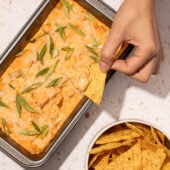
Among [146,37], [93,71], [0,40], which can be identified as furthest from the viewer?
[0,40]

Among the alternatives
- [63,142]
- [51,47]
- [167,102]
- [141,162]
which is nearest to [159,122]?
[167,102]

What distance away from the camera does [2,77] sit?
1452 millimetres

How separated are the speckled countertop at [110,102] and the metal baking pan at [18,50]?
4.1 inches

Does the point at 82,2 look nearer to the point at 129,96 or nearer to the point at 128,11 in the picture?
the point at 128,11

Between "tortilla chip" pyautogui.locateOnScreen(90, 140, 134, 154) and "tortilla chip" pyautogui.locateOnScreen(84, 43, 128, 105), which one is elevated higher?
"tortilla chip" pyautogui.locateOnScreen(84, 43, 128, 105)

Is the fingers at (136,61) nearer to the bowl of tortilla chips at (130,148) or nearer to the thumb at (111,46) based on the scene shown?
the thumb at (111,46)

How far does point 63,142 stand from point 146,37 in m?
0.42

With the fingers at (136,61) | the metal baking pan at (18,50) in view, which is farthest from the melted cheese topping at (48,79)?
the fingers at (136,61)

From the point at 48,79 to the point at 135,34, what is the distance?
0.28 meters

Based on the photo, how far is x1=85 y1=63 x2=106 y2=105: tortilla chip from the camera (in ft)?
4.55

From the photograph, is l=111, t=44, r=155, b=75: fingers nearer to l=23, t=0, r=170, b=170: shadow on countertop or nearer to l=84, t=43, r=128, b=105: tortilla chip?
l=84, t=43, r=128, b=105: tortilla chip

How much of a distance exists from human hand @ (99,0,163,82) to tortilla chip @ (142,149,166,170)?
9.7 inches

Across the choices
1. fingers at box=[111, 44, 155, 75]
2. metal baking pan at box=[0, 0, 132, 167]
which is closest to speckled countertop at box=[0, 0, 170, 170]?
metal baking pan at box=[0, 0, 132, 167]

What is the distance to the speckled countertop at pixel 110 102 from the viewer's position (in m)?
1.55
